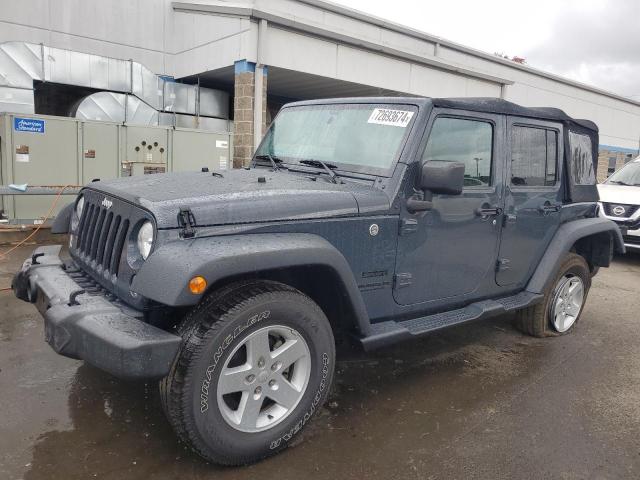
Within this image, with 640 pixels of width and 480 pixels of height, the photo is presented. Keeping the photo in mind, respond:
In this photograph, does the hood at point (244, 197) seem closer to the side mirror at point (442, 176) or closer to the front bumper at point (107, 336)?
the side mirror at point (442, 176)

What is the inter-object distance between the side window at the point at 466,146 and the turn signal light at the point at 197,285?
5.73 ft

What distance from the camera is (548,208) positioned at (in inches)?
173

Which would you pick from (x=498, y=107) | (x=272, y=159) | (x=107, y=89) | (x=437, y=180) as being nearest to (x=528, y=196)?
(x=498, y=107)

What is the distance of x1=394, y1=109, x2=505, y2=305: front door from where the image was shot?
3.42 metres

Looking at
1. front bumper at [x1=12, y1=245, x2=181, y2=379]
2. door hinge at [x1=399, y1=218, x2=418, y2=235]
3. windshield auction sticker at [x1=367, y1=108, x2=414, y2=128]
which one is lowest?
front bumper at [x1=12, y1=245, x2=181, y2=379]

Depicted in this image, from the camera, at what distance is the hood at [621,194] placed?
8.97 metres

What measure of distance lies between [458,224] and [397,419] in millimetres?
1370

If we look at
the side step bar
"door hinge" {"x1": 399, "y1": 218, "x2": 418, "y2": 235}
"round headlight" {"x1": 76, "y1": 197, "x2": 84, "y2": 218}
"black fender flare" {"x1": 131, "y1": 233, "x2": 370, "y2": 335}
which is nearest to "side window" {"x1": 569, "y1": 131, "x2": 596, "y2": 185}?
the side step bar

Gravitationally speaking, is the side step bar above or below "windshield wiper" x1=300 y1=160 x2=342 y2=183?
below

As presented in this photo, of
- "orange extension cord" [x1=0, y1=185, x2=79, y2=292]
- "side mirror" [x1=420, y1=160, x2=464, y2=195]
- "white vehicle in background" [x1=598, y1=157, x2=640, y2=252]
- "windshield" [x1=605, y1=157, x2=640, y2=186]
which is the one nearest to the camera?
"side mirror" [x1=420, y1=160, x2=464, y2=195]

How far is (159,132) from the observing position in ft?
31.0

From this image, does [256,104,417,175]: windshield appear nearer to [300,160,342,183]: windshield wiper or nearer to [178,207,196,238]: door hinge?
[300,160,342,183]: windshield wiper

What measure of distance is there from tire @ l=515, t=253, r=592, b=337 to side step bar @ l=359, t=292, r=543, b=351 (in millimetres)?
474

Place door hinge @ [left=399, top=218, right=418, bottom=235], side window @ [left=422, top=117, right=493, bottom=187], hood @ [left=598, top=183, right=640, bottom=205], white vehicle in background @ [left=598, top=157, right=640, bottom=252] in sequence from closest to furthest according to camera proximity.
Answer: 1. door hinge @ [left=399, top=218, right=418, bottom=235]
2. side window @ [left=422, top=117, right=493, bottom=187]
3. white vehicle in background @ [left=598, top=157, right=640, bottom=252]
4. hood @ [left=598, top=183, right=640, bottom=205]
